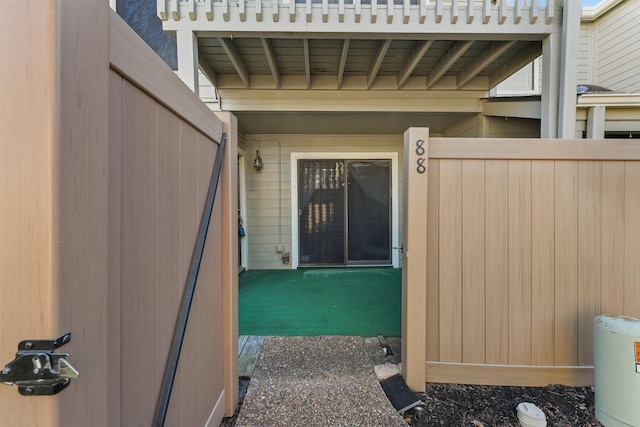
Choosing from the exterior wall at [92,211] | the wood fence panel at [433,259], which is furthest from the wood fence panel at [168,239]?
the wood fence panel at [433,259]

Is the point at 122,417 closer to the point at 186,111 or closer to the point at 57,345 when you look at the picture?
the point at 57,345

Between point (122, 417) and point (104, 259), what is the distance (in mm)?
484

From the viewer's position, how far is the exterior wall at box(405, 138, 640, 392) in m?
1.86

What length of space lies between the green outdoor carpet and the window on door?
28 centimetres

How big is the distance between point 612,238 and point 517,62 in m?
2.07

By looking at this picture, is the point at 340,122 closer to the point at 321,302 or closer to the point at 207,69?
the point at 207,69

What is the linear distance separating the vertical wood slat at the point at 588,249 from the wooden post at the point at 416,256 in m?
1.00

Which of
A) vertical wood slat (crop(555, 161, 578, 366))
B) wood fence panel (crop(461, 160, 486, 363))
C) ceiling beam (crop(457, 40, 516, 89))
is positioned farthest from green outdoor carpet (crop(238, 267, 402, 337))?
ceiling beam (crop(457, 40, 516, 89))

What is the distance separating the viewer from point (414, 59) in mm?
2945

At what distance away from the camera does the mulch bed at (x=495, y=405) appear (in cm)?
163

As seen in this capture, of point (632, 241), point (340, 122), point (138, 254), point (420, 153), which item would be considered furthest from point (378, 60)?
point (138, 254)

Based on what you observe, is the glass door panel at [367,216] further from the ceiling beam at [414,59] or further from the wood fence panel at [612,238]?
the wood fence panel at [612,238]

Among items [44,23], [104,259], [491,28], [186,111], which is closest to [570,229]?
[491,28]

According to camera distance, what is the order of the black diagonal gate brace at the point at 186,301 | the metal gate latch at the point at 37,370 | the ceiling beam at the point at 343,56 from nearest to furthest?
the metal gate latch at the point at 37,370
the black diagonal gate brace at the point at 186,301
the ceiling beam at the point at 343,56
